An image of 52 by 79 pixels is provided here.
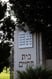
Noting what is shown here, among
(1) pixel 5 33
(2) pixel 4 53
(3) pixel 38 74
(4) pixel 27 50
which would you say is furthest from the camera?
(1) pixel 5 33

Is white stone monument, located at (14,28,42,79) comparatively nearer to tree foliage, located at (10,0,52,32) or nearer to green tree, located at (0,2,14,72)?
tree foliage, located at (10,0,52,32)

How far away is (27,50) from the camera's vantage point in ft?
77.5

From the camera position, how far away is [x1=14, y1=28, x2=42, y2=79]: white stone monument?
23.0 meters

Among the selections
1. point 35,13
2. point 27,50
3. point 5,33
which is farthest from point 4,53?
point 35,13

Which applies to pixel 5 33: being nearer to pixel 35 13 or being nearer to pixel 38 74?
pixel 35 13

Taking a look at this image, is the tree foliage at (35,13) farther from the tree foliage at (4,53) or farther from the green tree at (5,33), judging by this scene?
the green tree at (5,33)

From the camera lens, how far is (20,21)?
22.8 meters

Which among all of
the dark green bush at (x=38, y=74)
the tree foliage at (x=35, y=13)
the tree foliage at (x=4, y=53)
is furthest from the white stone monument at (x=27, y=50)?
the tree foliage at (x=4, y=53)

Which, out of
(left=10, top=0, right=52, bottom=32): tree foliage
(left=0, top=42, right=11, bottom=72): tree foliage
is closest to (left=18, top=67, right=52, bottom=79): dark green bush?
(left=10, top=0, right=52, bottom=32): tree foliage

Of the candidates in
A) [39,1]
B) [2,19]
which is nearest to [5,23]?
[2,19]

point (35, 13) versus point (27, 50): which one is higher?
point (35, 13)

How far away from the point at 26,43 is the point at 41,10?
12.6 feet

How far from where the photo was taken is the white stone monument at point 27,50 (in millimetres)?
23031

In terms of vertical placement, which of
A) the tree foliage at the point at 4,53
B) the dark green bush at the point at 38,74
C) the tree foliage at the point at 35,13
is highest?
the tree foliage at the point at 35,13
